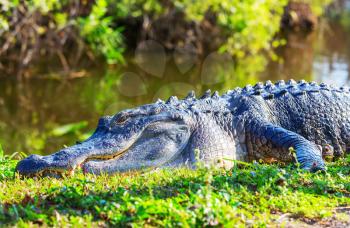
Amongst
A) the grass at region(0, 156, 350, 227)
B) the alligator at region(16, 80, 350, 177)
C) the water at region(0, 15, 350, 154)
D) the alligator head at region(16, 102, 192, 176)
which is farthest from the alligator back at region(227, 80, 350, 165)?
the water at region(0, 15, 350, 154)

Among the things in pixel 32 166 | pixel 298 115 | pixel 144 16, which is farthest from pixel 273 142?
pixel 144 16

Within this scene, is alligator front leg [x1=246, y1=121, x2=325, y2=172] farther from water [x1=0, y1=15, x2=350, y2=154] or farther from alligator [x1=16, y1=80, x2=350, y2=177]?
water [x1=0, y1=15, x2=350, y2=154]

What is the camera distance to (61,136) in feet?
34.2

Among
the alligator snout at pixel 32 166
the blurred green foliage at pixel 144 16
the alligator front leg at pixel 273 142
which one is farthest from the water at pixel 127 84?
the alligator snout at pixel 32 166

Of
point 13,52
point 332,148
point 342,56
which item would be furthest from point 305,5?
point 332,148

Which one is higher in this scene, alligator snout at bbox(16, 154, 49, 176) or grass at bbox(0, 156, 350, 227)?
A: alligator snout at bbox(16, 154, 49, 176)

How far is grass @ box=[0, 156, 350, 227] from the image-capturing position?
342 centimetres

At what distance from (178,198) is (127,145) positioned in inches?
50.8

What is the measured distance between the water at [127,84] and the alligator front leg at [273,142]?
4.70 metres

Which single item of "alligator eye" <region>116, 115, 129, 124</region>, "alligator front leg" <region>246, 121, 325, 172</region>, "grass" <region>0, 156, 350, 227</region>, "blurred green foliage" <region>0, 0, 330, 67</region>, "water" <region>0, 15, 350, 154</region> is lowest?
"grass" <region>0, 156, 350, 227</region>

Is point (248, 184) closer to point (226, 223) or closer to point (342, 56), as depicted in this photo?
point (226, 223)

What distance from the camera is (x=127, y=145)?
492 centimetres

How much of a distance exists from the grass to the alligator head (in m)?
0.14

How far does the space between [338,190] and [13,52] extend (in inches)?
453
